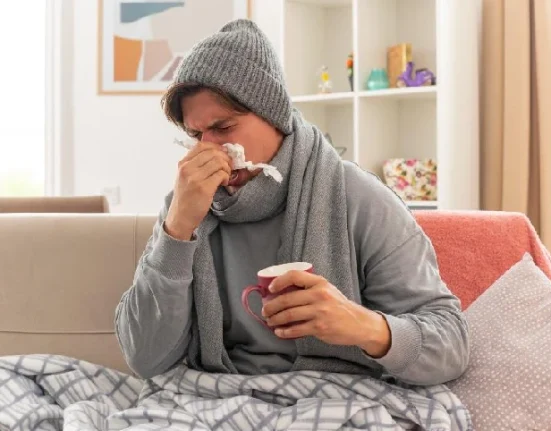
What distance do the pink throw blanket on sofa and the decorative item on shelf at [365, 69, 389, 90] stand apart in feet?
5.85

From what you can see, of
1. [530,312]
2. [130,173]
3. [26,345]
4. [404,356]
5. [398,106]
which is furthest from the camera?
[130,173]

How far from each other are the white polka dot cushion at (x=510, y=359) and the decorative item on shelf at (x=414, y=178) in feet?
6.11

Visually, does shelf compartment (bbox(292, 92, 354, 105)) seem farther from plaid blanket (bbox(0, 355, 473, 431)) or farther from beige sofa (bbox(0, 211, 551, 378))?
plaid blanket (bbox(0, 355, 473, 431))

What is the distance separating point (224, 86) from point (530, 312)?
2.41 ft

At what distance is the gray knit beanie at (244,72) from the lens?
143cm

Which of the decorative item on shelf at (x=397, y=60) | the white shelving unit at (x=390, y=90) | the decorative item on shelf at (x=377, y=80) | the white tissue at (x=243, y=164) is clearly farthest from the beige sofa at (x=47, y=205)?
the decorative item on shelf at (x=397, y=60)

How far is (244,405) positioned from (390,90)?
233 cm

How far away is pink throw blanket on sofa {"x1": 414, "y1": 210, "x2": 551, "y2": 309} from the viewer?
1.77 metres

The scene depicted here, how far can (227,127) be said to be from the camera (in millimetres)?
1462

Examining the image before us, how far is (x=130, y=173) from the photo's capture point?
441cm

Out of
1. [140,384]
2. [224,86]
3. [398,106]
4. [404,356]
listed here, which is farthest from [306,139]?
[398,106]

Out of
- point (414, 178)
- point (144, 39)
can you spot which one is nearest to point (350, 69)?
point (414, 178)

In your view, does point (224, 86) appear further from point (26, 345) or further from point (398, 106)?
point (398, 106)

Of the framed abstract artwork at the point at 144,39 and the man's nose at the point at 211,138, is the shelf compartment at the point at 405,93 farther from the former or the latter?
the man's nose at the point at 211,138
